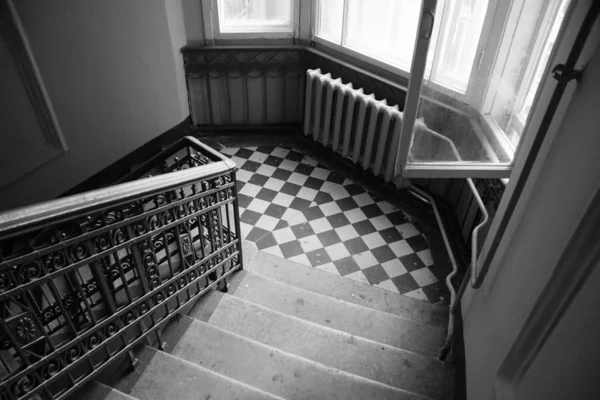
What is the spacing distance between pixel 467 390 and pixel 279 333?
109 cm

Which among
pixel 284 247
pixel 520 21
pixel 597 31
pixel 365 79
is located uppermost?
pixel 597 31

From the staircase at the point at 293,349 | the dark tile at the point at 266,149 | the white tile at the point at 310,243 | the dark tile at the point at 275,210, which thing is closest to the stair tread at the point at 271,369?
the staircase at the point at 293,349

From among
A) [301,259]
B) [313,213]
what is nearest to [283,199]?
[313,213]

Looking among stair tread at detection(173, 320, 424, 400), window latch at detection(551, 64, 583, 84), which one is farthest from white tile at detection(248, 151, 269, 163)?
window latch at detection(551, 64, 583, 84)

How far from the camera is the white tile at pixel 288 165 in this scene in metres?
4.74

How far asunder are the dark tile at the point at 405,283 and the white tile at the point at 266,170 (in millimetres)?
1806

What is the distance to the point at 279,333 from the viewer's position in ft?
8.77

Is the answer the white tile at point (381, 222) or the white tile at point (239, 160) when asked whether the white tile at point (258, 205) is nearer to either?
the white tile at point (239, 160)

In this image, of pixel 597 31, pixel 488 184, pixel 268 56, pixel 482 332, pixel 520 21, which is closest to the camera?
pixel 597 31

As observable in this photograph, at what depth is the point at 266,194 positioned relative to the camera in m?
4.37

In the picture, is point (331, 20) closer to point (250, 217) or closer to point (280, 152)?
point (280, 152)

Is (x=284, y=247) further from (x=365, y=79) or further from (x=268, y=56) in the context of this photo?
(x=268, y=56)

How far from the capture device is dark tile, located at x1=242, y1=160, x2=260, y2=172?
470cm

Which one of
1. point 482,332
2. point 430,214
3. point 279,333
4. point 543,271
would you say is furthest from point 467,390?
point 430,214
